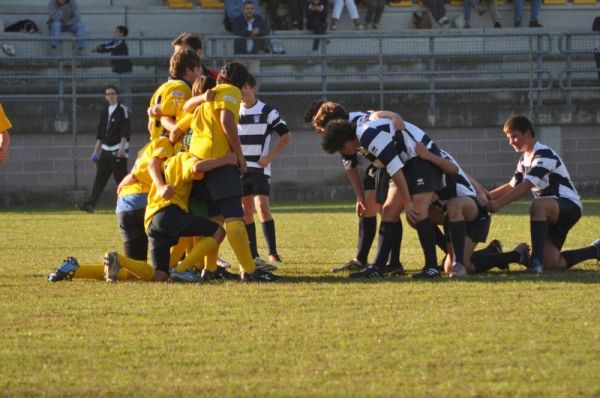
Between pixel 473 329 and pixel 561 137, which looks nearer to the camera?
pixel 473 329

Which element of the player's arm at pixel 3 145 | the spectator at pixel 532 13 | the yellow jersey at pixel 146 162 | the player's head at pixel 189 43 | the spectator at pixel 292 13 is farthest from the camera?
the spectator at pixel 532 13

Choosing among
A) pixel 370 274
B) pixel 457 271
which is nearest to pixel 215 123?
pixel 370 274

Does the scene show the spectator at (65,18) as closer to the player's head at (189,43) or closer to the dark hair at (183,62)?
the player's head at (189,43)

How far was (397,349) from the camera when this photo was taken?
7.27 metres

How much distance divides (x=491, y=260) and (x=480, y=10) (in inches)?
717

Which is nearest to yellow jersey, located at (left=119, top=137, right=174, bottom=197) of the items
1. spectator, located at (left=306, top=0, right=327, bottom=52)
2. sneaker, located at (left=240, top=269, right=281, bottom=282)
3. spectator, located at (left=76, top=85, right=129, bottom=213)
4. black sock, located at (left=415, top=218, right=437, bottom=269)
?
sneaker, located at (left=240, top=269, right=281, bottom=282)

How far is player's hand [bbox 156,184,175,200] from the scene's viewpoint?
10148mm

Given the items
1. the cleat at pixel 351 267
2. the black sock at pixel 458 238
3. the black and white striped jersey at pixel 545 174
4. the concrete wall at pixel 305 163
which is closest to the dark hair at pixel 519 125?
the black and white striped jersey at pixel 545 174

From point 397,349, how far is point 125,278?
3.87m

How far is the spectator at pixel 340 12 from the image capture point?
26781 millimetres

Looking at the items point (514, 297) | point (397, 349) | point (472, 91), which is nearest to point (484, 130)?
point (472, 91)

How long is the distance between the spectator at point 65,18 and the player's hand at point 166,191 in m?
15.6

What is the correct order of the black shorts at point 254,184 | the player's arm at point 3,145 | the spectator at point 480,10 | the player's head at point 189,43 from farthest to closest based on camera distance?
the spectator at point 480,10 → the black shorts at point 254,184 → the player's arm at point 3,145 → the player's head at point 189,43

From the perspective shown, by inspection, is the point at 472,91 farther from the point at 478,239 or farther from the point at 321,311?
the point at 321,311
